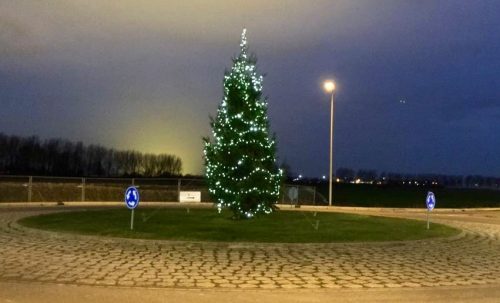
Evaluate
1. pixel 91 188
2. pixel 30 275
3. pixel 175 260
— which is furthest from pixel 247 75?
pixel 91 188

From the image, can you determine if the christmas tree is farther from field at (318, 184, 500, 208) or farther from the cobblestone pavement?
field at (318, 184, 500, 208)

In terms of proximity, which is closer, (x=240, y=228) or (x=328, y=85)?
(x=240, y=228)

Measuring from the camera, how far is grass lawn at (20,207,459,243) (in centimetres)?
1969

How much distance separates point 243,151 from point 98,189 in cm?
2206

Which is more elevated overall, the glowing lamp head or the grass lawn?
the glowing lamp head

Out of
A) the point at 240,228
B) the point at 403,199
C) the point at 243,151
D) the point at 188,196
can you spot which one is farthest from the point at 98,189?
the point at 403,199

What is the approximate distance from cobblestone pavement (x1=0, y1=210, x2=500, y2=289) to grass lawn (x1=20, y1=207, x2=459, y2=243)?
46.5 inches

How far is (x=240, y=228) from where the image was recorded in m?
22.6

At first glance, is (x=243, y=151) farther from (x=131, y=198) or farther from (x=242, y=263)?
(x=242, y=263)

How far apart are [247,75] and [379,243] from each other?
33.5ft

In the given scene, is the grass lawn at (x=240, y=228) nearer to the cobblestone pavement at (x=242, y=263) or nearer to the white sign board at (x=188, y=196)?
the cobblestone pavement at (x=242, y=263)

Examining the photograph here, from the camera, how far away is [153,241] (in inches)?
723

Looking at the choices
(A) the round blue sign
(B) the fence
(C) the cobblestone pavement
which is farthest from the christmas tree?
(B) the fence

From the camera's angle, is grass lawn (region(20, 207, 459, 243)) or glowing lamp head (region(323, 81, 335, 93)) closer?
grass lawn (region(20, 207, 459, 243))
